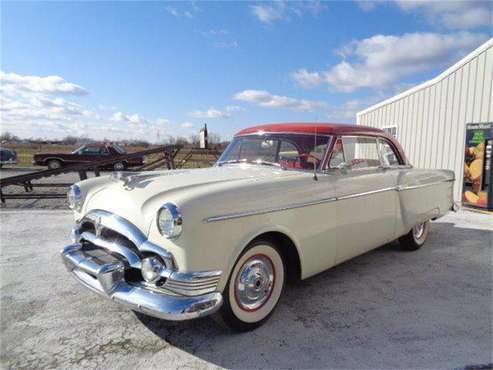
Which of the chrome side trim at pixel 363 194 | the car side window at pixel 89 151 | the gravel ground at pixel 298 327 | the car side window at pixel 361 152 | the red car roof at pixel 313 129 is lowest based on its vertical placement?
the gravel ground at pixel 298 327

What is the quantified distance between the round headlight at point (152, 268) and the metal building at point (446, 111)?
7.85 m

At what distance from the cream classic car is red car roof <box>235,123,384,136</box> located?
2 centimetres

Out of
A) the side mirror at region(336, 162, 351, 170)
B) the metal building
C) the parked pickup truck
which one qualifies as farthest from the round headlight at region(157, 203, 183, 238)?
the parked pickup truck

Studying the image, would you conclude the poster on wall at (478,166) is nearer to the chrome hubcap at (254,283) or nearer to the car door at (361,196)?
the car door at (361,196)

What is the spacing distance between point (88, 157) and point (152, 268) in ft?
53.6

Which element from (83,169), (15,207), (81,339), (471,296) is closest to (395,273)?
(471,296)

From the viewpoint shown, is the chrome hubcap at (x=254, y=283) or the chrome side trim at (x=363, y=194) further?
the chrome side trim at (x=363, y=194)

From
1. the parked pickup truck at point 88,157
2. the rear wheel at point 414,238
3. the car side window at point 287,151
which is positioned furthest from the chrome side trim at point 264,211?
the parked pickup truck at point 88,157

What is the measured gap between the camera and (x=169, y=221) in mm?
2215

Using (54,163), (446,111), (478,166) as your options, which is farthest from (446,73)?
(54,163)

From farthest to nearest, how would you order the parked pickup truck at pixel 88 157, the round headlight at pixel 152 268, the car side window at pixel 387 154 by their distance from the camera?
the parked pickup truck at pixel 88 157 < the car side window at pixel 387 154 < the round headlight at pixel 152 268

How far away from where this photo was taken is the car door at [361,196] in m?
3.34

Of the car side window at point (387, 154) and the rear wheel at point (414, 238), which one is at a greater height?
the car side window at point (387, 154)

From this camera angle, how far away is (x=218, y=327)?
2.74 metres
